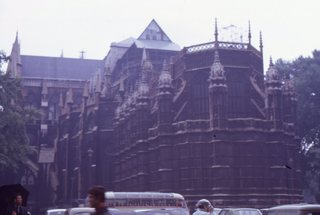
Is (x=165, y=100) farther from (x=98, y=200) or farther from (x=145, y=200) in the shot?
(x=98, y=200)

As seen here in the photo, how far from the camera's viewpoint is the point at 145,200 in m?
18.8

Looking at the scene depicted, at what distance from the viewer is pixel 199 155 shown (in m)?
43.7

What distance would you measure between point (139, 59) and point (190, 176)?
30729 millimetres

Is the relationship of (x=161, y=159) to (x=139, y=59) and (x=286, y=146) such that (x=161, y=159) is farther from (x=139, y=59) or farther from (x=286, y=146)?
(x=139, y=59)

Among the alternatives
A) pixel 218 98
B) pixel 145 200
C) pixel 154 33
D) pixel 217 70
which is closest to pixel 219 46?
pixel 217 70

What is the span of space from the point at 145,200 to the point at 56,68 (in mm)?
78285

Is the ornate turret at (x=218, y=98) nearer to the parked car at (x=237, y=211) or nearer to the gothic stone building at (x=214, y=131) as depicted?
the gothic stone building at (x=214, y=131)

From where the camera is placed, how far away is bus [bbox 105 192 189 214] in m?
17.5

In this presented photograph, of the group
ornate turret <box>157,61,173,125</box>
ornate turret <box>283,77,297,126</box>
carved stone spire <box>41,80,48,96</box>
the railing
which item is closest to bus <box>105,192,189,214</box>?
ornate turret <box>157,61,173,125</box>

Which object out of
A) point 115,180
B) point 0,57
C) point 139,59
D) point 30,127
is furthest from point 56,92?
point 0,57

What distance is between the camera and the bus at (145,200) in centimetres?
1755

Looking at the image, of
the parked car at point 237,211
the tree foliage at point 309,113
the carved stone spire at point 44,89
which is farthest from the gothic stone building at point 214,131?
the carved stone spire at point 44,89

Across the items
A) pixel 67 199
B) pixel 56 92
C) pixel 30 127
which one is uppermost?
pixel 56 92

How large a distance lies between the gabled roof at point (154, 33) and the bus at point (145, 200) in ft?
203
